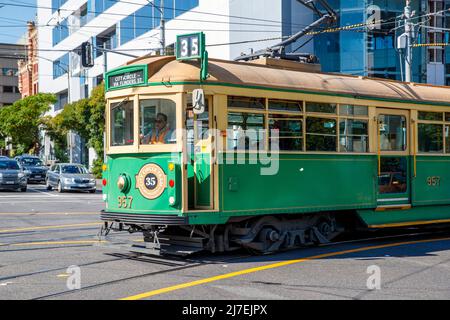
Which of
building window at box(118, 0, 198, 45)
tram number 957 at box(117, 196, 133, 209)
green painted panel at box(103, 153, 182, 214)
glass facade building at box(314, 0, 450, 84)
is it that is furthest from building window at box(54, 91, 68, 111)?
tram number 957 at box(117, 196, 133, 209)

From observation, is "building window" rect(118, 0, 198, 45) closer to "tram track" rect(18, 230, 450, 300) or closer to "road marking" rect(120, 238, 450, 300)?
"tram track" rect(18, 230, 450, 300)

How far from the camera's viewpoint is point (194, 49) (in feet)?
35.0

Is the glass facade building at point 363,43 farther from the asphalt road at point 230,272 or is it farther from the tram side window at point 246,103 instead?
the tram side window at point 246,103

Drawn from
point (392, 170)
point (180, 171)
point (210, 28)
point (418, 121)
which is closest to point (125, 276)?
point (180, 171)

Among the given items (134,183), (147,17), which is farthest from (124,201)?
(147,17)

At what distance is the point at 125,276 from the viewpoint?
939 centimetres

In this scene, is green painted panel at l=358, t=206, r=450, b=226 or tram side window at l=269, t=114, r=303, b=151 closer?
tram side window at l=269, t=114, r=303, b=151

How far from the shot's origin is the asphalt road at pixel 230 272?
27.2ft

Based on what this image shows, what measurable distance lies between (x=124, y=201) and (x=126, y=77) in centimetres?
214

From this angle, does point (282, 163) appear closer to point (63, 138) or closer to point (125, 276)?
point (125, 276)

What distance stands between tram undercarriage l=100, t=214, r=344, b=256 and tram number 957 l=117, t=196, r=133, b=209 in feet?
1.11

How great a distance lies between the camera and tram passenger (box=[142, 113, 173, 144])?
1075 centimetres

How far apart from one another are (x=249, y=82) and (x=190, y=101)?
1112mm

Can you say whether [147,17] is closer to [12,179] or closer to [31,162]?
[31,162]
